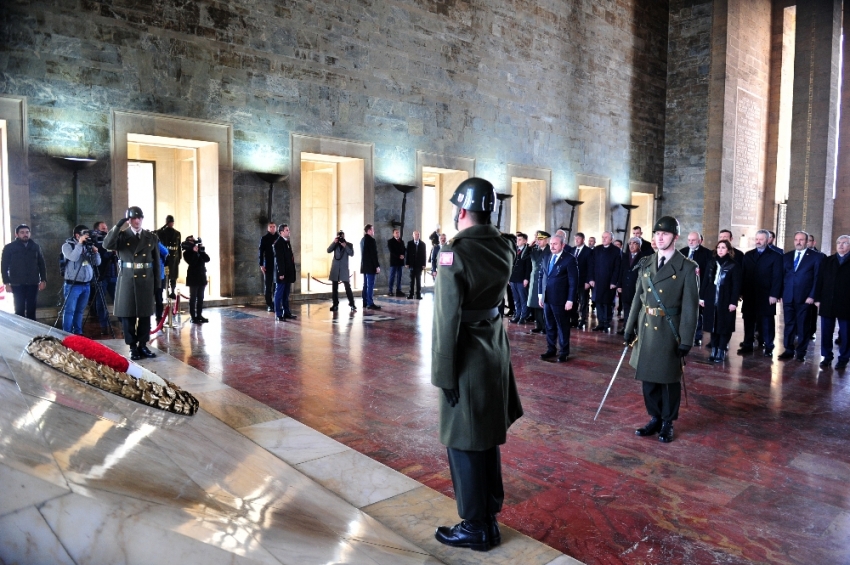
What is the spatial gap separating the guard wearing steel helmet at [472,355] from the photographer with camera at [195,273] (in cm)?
808

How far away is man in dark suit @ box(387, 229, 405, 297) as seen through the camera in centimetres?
Answer: 1448

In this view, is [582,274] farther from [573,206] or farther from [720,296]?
[573,206]

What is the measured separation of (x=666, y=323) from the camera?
4750mm

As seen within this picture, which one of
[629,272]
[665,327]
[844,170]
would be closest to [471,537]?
[665,327]

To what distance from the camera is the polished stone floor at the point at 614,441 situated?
3271 millimetres

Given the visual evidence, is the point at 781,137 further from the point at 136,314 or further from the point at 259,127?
the point at 136,314

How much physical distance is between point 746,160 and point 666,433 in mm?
20162

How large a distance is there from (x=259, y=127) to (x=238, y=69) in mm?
1199

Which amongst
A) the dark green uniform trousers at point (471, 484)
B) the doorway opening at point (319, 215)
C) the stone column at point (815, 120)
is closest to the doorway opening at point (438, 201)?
the doorway opening at point (319, 215)

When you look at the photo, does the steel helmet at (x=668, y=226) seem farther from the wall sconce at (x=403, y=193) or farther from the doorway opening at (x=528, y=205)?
the doorway opening at (x=528, y=205)

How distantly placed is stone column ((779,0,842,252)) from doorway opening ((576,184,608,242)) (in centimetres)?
647

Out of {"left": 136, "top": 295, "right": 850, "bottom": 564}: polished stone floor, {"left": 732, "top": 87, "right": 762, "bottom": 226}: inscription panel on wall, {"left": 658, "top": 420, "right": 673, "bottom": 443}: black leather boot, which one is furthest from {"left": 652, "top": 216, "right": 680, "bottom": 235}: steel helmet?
{"left": 732, "top": 87, "right": 762, "bottom": 226}: inscription panel on wall

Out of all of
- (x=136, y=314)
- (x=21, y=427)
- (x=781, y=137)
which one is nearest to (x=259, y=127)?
(x=136, y=314)

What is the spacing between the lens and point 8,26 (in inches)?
391
